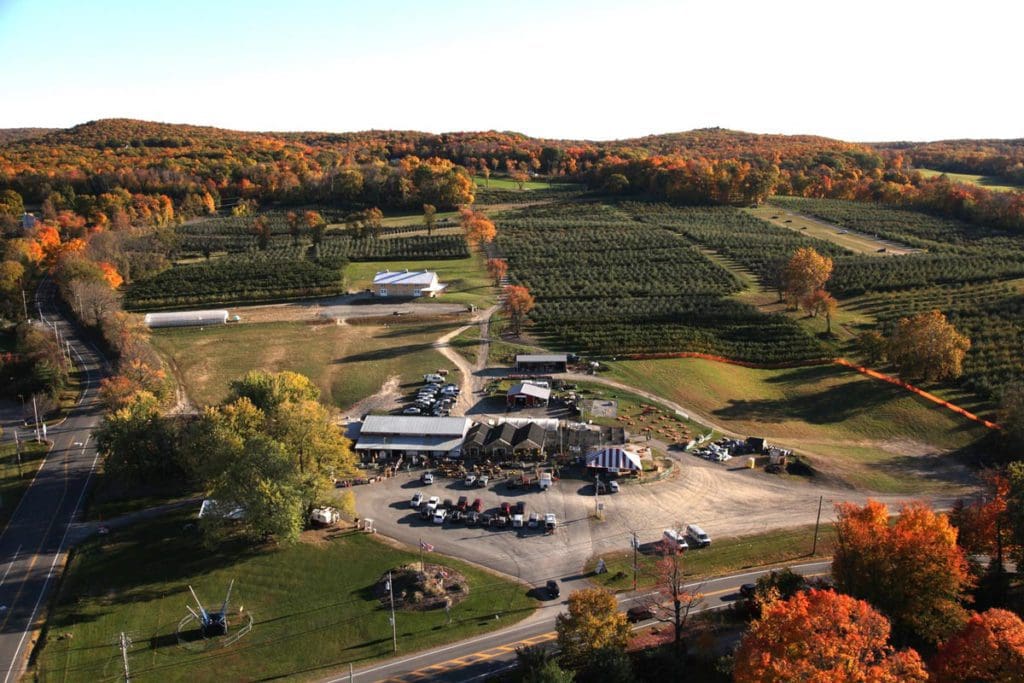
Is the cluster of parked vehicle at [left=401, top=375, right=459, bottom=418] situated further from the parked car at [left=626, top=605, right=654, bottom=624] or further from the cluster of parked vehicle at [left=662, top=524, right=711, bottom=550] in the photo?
the parked car at [left=626, top=605, right=654, bottom=624]

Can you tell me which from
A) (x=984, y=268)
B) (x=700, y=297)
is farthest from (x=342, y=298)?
(x=984, y=268)

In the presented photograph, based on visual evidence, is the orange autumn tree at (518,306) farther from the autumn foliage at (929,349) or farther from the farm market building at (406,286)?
the autumn foliage at (929,349)

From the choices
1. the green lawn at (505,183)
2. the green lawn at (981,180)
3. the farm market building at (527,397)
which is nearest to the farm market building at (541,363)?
the farm market building at (527,397)

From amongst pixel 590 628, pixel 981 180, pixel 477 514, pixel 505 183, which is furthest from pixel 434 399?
→ pixel 981 180

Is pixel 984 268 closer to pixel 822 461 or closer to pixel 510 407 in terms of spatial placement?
pixel 822 461

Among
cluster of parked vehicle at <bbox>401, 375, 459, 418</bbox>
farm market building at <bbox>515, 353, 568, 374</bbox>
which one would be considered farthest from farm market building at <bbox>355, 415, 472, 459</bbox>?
farm market building at <bbox>515, 353, 568, 374</bbox>

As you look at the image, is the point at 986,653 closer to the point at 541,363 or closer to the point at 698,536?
the point at 698,536

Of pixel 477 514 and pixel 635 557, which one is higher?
pixel 635 557
